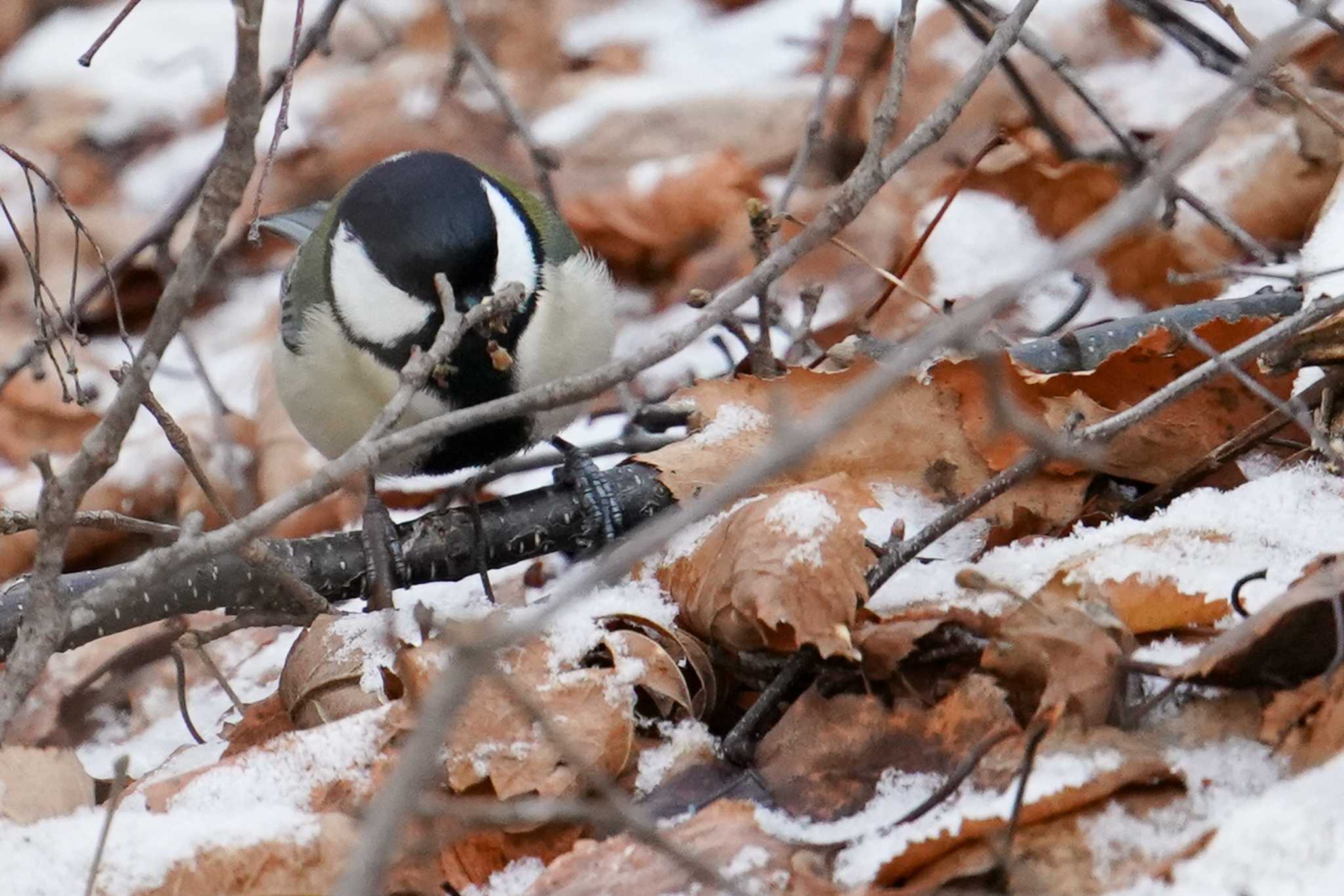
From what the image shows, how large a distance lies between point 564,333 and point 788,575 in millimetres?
834

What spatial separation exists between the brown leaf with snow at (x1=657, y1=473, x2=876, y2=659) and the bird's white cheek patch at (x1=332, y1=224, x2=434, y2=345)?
0.62 m

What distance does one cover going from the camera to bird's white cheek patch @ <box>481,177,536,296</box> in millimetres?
1987

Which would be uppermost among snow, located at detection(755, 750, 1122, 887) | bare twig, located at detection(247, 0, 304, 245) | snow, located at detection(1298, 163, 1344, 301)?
bare twig, located at detection(247, 0, 304, 245)

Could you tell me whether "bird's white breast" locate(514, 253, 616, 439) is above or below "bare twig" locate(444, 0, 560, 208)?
below

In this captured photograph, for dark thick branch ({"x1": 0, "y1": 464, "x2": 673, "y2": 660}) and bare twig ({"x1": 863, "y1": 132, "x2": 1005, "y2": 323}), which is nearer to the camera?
dark thick branch ({"x1": 0, "y1": 464, "x2": 673, "y2": 660})

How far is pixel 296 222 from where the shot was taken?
2.97 meters

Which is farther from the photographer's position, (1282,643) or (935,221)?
(935,221)

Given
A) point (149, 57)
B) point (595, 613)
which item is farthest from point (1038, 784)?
point (149, 57)

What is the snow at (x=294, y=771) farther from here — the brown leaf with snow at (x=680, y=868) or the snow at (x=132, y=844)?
the brown leaf with snow at (x=680, y=868)

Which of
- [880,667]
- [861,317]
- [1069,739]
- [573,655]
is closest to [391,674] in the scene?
[573,655]

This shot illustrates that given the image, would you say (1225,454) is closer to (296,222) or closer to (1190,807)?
(1190,807)

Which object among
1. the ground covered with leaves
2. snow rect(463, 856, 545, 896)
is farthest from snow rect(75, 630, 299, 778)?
snow rect(463, 856, 545, 896)

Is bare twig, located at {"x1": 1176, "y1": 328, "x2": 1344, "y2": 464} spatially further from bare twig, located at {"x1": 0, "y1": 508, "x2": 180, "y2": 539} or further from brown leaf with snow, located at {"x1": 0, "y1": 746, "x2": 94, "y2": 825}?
brown leaf with snow, located at {"x1": 0, "y1": 746, "x2": 94, "y2": 825}

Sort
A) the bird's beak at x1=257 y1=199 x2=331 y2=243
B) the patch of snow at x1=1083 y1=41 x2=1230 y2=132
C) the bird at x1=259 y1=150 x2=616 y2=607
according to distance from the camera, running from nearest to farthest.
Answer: the bird at x1=259 y1=150 x2=616 y2=607, the bird's beak at x1=257 y1=199 x2=331 y2=243, the patch of snow at x1=1083 y1=41 x2=1230 y2=132
